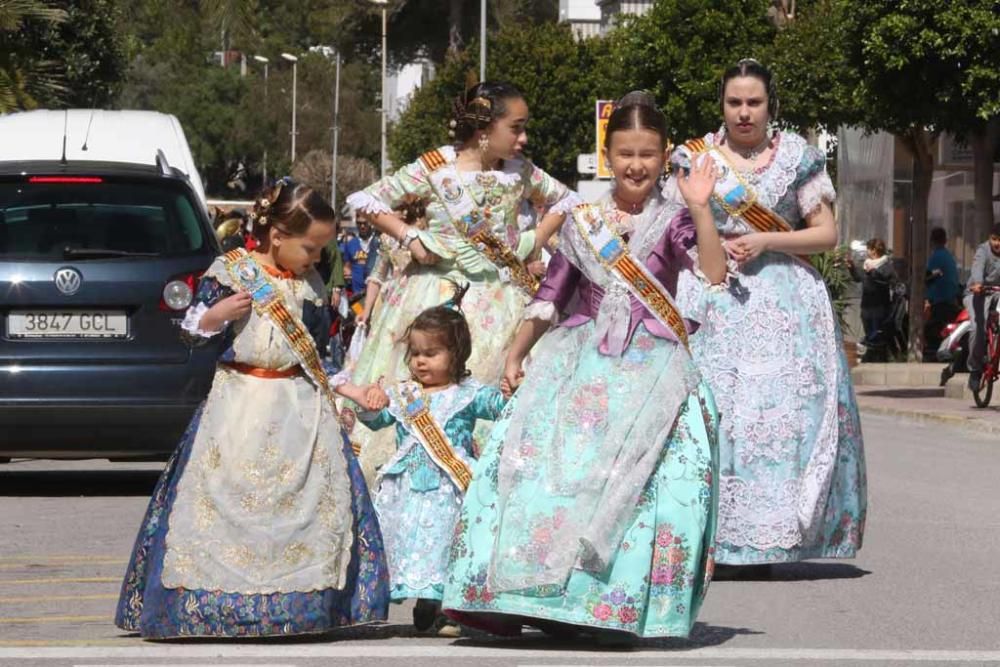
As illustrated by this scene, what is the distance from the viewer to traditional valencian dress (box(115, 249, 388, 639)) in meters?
7.47

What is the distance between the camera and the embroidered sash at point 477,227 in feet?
34.6

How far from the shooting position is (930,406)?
75.3 ft

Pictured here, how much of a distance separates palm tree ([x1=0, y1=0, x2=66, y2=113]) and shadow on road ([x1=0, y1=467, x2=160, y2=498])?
22.4ft

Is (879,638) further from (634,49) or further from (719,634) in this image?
(634,49)

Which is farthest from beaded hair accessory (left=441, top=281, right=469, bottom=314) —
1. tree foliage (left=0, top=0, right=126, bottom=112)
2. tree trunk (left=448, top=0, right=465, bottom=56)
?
tree trunk (left=448, top=0, right=465, bottom=56)

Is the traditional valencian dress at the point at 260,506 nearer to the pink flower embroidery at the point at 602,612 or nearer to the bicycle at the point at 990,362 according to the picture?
the pink flower embroidery at the point at 602,612

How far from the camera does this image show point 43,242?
12422 mm

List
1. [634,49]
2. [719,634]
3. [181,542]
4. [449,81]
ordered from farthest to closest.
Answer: [449,81]
[634,49]
[719,634]
[181,542]

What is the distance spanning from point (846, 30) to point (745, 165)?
18.0 metres

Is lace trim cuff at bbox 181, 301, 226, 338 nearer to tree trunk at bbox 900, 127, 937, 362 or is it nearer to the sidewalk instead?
the sidewalk

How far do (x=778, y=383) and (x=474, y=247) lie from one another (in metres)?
1.59

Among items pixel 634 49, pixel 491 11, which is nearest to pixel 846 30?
pixel 634 49

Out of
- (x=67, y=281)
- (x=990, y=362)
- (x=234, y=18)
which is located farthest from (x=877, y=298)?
(x=67, y=281)

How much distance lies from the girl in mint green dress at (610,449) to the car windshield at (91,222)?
492 cm
